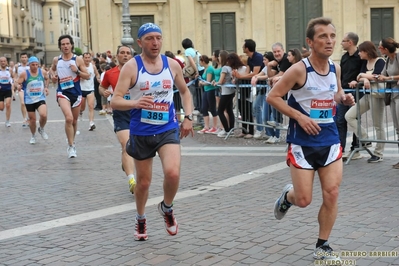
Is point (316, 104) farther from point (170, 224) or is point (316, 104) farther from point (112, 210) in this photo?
point (112, 210)

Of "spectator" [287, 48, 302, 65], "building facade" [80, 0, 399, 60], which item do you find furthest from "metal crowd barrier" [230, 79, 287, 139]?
"building facade" [80, 0, 399, 60]

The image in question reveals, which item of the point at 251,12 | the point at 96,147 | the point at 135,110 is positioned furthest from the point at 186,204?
the point at 251,12

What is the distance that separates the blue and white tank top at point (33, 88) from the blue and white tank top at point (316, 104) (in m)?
9.69

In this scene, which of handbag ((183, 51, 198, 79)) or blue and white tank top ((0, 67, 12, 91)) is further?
blue and white tank top ((0, 67, 12, 91))

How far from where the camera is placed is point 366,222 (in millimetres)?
6383

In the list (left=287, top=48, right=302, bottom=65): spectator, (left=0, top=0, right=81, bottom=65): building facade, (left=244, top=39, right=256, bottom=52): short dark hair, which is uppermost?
(left=0, top=0, right=81, bottom=65): building facade

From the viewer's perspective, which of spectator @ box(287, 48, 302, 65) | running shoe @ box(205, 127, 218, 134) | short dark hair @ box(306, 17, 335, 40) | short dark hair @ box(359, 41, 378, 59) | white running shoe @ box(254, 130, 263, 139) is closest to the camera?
short dark hair @ box(306, 17, 335, 40)

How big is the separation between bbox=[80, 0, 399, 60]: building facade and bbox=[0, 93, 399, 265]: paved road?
2456 centimetres

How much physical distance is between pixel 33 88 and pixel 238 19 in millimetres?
23281

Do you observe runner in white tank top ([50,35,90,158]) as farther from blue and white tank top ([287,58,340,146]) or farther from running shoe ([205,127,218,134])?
blue and white tank top ([287,58,340,146])

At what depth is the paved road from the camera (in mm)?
5488

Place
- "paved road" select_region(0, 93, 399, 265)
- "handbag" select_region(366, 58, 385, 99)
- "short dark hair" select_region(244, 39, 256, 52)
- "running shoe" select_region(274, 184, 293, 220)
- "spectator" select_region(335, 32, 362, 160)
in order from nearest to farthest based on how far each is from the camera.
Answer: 1. "paved road" select_region(0, 93, 399, 265)
2. "running shoe" select_region(274, 184, 293, 220)
3. "handbag" select_region(366, 58, 385, 99)
4. "spectator" select_region(335, 32, 362, 160)
5. "short dark hair" select_region(244, 39, 256, 52)

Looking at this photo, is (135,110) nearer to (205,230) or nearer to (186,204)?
(205,230)

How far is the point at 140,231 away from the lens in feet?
19.7
